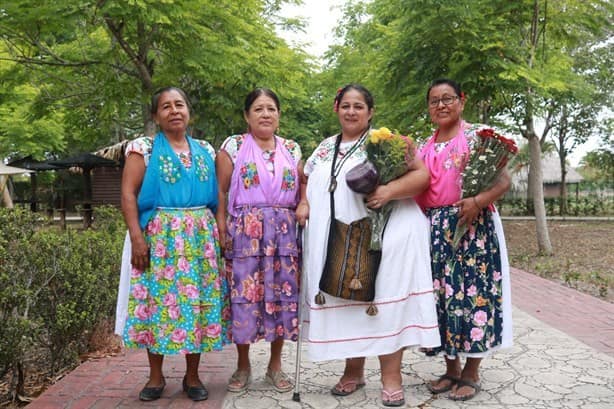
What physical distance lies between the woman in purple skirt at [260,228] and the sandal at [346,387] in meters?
0.45

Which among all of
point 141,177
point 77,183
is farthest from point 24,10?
point 77,183

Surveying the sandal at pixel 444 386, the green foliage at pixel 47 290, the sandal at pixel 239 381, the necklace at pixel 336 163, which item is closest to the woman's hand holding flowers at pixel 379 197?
the necklace at pixel 336 163

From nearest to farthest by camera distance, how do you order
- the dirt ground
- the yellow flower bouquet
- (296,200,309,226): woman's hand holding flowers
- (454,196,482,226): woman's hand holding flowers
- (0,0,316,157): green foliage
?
the yellow flower bouquet
(454,196,482,226): woman's hand holding flowers
(296,200,309,226): woman's hand holding flowers
(0,0,316,157): green foliage
the dirt ground

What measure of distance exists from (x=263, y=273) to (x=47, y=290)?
1.65 metres

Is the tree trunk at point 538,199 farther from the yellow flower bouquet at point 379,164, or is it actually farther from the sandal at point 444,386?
the yellow flower bouquet at point 379,164

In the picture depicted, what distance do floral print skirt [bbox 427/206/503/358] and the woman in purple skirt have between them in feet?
2.90

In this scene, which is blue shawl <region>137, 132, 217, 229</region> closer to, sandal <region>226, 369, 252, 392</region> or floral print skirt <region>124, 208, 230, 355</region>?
floral print skirt <region>124, 208, 230, 355</region>

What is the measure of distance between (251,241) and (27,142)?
17332 millimetres

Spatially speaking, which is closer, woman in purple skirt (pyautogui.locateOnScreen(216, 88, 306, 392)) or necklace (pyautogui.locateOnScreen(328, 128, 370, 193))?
necklace (pyautogui.locateOnScreen(328, 128, 370, 193))

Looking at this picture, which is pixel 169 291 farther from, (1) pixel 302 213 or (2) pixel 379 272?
(2) pixel 379 272

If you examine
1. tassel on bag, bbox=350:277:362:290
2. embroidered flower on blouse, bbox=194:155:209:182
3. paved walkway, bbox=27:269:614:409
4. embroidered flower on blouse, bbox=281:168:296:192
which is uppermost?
embroidered flower on blouse, bbox=194:155:209:182

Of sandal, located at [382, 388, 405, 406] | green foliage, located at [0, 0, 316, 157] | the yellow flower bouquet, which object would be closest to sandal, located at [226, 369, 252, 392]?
sandal, located at [382, 388, 405, 406]

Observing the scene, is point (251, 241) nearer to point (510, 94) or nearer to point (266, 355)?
point (266, 355)

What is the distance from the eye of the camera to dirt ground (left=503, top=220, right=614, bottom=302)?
25.5ft
